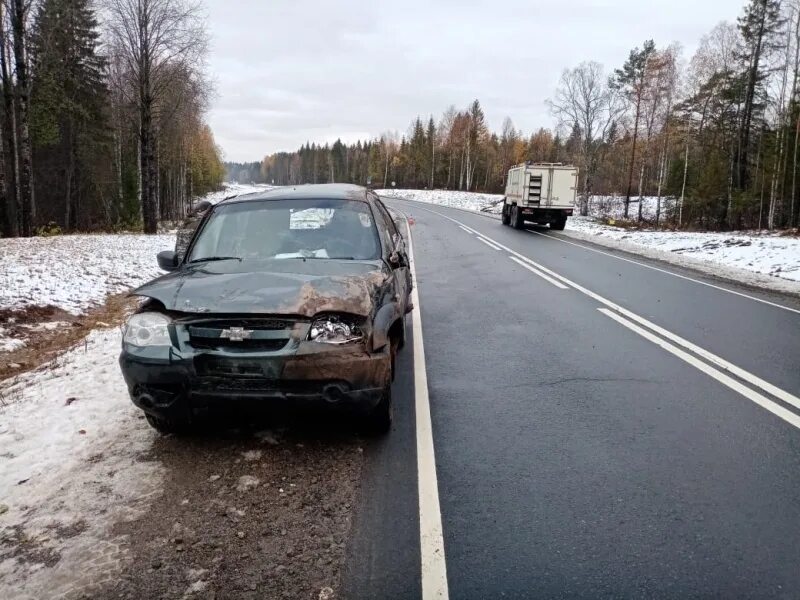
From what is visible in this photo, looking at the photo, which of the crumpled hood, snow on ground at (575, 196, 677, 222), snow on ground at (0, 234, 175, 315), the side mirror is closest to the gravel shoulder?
the crumpled hood

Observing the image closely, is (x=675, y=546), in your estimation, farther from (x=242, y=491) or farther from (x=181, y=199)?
(x=181, y=199)

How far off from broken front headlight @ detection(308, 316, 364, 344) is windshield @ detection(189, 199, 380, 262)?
3.75ft

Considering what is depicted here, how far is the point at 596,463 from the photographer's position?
370 cm

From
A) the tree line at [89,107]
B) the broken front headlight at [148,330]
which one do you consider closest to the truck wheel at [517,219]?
the tree line at [89,107]

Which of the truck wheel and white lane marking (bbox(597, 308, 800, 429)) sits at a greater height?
the truck wheel

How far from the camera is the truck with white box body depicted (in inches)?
1003

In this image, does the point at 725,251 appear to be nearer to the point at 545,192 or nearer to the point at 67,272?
the point at 545,192

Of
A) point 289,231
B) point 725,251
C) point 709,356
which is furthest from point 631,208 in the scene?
point 289,231

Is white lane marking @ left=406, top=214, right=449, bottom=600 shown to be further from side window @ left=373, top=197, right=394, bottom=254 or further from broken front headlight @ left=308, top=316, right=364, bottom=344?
side window @ left=373, top=197, right=394, bottom=254

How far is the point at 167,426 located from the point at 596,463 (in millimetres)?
3079

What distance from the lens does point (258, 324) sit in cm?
348

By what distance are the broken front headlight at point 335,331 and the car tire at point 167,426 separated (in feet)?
4.05

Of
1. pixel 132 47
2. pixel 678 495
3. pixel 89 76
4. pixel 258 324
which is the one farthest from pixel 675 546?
pixel 89 76

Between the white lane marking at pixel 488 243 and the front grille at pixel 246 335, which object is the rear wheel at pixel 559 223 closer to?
the white lane marking at pixel 488 243
